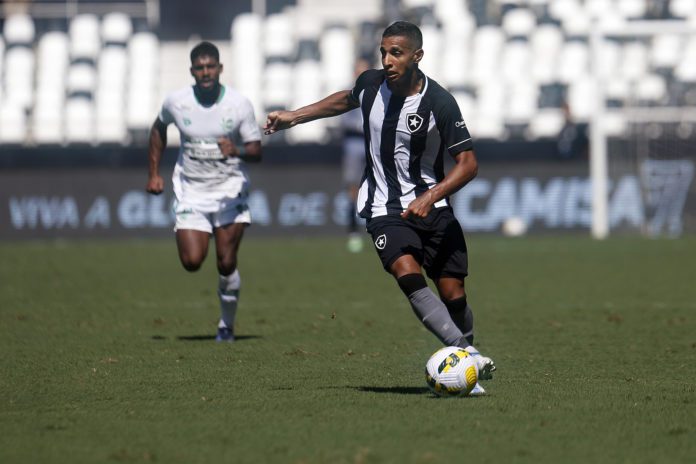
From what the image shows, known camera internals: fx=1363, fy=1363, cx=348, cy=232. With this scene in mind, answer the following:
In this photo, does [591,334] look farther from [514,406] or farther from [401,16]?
[401,16]

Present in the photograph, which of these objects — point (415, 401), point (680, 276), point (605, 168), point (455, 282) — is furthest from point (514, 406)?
point (605, 168)

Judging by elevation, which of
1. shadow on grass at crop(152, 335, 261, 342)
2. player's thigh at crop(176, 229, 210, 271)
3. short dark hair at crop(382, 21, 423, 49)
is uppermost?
short dark hair at crop(382, 21, 423, 49)

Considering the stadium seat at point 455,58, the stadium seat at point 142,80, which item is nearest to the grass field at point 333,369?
the stadium seat at point 142,80

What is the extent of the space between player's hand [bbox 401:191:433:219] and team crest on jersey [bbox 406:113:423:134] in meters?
0.55

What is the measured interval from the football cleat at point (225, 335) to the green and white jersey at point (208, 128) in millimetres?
1191

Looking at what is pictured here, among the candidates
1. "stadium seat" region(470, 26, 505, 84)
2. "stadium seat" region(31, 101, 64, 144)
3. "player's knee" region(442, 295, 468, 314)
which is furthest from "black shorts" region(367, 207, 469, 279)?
"stadium seat" region(470, 26, 505, 84)

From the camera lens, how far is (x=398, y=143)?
25.7 ft

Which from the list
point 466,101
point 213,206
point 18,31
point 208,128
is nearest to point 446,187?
point 213,206

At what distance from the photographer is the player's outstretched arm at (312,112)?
7.94 meters

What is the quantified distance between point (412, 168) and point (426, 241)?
0.43m

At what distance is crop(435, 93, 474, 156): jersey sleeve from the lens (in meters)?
7.57

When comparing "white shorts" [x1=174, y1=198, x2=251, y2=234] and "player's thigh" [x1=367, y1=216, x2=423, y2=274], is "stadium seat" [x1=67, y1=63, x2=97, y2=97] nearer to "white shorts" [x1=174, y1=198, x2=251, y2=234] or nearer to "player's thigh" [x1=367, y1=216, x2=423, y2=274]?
"white shorts" [x1=174, y1=198, x2=251, y2=234]

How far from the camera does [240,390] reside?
Result: 25.1 feet

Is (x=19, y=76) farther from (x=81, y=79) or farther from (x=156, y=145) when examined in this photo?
(x=156, y=145)
